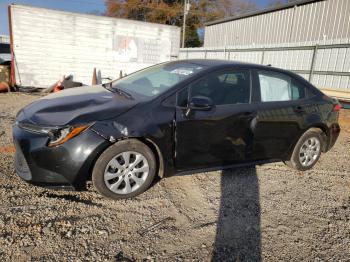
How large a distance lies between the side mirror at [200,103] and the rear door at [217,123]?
2.8 inches

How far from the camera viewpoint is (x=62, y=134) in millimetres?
2869

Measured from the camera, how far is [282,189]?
3857 mm

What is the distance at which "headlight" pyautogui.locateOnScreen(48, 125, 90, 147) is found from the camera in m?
2.85

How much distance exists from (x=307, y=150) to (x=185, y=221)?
248 centimetres

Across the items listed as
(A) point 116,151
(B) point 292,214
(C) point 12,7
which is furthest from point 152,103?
(C) point 12,7

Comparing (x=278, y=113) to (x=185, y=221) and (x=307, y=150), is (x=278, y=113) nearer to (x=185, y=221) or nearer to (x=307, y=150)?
(x=307, y=150)

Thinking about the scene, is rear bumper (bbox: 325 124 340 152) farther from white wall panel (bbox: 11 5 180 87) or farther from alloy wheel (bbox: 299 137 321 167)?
white wall panel (bbox: 11 5 180 87)

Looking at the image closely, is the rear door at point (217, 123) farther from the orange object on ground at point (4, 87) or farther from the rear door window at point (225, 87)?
the orange object on ground at point (4, 87)

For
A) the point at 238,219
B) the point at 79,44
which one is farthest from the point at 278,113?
the point at 79,44

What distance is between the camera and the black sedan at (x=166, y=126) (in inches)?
114

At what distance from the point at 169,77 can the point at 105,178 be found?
1.50 m

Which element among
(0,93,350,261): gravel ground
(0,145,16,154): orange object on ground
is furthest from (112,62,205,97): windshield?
(0,145,16,154): orange object on ground

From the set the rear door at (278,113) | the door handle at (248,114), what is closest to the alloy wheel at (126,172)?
the door handle at (248,114)

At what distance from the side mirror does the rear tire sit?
5.95 ft
